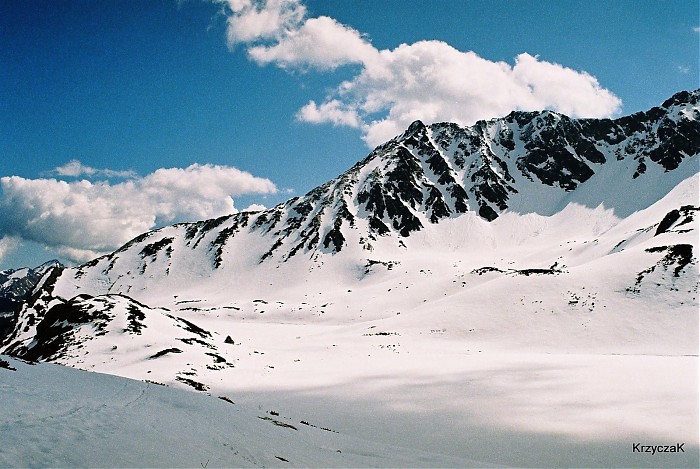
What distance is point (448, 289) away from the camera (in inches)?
2714

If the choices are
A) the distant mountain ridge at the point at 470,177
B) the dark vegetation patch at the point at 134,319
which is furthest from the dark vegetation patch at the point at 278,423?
the distant mountain ridge at the point at 470,177

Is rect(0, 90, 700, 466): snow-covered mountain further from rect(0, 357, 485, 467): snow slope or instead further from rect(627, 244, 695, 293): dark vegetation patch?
rect(0, 357, 485, 467): snow slope

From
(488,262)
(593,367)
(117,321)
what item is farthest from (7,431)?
(488,262)

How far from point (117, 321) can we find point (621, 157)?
7262 inches

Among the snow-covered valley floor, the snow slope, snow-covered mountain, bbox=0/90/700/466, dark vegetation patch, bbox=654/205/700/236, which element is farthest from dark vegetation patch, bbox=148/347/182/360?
dark vegetation patch, bbox=654/205/700/236

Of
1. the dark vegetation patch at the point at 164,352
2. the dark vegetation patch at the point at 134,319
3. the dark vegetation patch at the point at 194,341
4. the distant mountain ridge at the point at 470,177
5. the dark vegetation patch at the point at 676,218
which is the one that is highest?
the distant mountain ridge at the point at 470,177

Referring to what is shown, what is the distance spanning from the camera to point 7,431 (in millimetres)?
7230

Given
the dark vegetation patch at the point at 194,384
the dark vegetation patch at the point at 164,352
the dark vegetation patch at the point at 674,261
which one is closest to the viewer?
the dark vegetation patch at the point at 194,384

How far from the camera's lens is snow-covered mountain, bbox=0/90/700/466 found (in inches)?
A: 757

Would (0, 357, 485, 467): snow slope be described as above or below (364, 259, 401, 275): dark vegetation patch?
below

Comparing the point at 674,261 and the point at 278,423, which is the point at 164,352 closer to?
the point at 278,423

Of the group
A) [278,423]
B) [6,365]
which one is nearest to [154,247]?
[6,365]

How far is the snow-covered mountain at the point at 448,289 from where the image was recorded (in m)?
19.2

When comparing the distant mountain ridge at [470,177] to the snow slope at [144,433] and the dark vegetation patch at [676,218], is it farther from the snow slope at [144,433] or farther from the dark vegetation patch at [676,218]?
the snow slope at [144,433]
